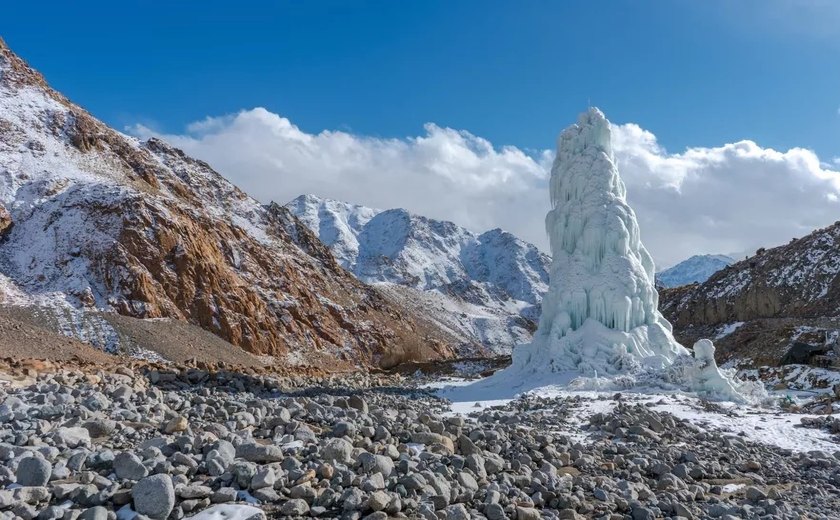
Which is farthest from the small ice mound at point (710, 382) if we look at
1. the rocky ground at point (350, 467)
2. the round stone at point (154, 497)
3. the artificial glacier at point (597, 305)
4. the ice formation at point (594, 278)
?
the round stone at point (154, 497)

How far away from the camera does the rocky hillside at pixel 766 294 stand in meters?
58.6

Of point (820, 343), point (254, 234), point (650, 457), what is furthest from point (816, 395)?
point (254, 234)

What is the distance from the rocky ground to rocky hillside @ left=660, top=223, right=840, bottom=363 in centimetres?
4172

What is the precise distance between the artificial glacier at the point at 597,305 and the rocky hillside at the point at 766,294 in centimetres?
2464


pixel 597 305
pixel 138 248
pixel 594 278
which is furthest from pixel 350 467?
pixel 138 248

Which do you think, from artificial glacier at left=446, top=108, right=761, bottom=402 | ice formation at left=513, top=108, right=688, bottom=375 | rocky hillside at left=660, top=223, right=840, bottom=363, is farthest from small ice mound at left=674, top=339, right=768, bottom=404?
rocky hillside at left=660, top=223, right=840, bottom=363

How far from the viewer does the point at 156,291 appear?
52062 millimetres

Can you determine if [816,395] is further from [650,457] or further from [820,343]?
[650,457]

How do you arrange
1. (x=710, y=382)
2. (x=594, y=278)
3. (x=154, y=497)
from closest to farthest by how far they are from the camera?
1. (x=154, y=497)
2. (x=710, y=382)
3. (x=594, y=278)

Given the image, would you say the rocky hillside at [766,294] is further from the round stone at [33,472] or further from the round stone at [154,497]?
the round stone at [33,472]

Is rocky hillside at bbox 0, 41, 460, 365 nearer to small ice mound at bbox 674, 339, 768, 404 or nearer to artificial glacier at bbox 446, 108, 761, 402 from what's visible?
artificial glacier at bbox 446, 108, 761, 402

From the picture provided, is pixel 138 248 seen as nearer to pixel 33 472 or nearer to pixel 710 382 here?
pixel 710 382

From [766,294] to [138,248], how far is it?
6397 cm

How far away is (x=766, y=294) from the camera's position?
2586 inches
